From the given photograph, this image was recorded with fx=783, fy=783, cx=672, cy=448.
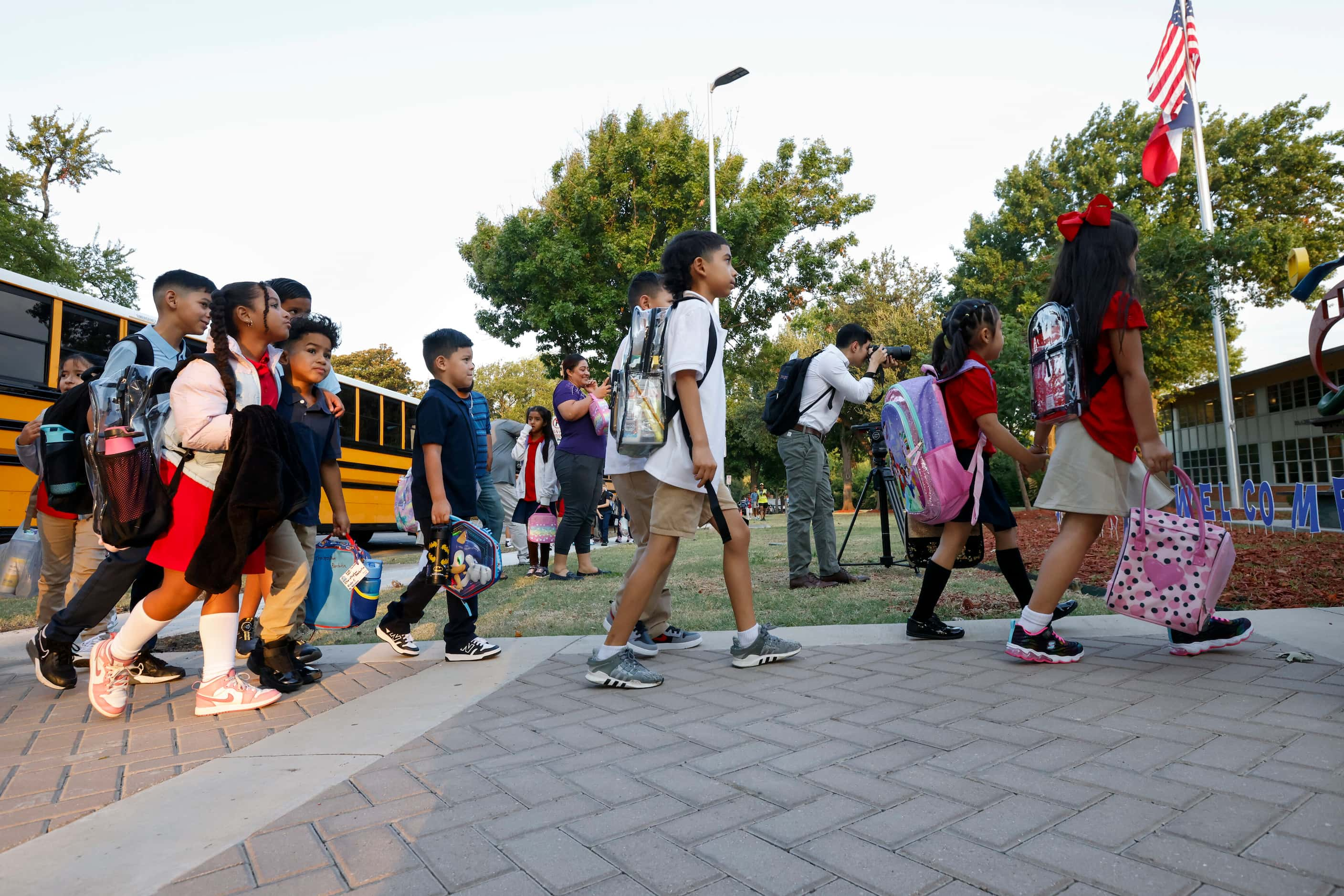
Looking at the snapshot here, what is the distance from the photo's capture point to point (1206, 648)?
10.9 ft

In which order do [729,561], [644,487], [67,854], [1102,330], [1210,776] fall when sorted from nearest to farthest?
[67,854] < [1210,776] < [1102,330] < [729,561] < [644,487]

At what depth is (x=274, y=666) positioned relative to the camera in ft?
11.3

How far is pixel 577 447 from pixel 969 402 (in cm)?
390

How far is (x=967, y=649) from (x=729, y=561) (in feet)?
3.98

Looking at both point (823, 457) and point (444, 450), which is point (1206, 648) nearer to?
point (823, 457)

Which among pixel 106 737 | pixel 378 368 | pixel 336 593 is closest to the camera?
pixel 106 737

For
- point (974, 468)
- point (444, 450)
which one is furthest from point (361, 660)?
point (974, 468)

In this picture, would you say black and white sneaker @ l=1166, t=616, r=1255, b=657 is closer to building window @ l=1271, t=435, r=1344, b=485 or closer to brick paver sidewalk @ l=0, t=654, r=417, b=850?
brick paver sidewalk @ l=0, t=654, r=417, b=850

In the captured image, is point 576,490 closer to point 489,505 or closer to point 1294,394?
point 489,505

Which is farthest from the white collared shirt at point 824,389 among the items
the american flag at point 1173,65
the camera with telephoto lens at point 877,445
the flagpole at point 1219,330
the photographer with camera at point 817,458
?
the flagpole at point 1219,330

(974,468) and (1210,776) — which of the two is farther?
(974,468)

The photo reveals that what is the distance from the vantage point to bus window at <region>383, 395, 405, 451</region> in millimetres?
14586

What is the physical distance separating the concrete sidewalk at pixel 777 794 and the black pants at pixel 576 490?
388 cm

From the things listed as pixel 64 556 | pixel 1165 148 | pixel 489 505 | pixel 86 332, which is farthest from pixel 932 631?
pixel 1165 148
